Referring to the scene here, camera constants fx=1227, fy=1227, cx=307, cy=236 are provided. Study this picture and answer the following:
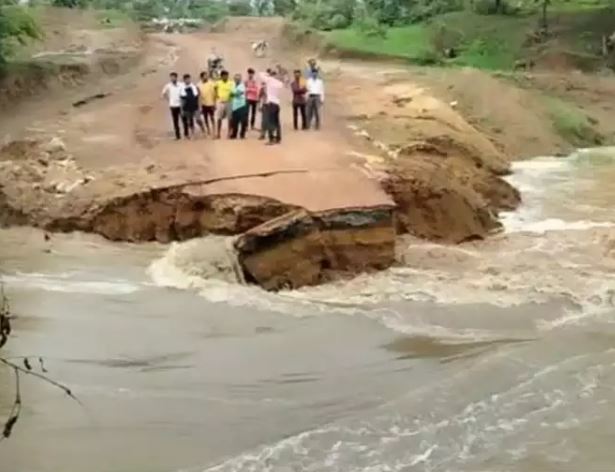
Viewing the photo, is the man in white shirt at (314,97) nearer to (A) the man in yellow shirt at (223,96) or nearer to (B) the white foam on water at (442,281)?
(A) the man in yellow shirt at (223,96)

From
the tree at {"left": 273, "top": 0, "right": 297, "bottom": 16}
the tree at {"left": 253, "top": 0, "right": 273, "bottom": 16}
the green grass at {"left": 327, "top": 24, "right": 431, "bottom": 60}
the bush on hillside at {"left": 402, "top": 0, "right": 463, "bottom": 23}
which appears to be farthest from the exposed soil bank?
the tree at {"left": 253, "top": 0, "right": 273, "bottom": 16}

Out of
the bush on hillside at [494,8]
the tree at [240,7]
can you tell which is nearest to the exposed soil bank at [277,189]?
the bush on hillside at [494,8]

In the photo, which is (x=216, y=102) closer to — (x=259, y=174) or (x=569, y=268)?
(x=259, y=174)

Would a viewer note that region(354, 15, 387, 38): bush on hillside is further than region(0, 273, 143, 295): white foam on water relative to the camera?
Yes

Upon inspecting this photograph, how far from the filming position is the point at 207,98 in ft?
65.2

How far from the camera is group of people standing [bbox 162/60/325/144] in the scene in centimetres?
1962

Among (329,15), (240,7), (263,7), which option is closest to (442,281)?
(329,15)

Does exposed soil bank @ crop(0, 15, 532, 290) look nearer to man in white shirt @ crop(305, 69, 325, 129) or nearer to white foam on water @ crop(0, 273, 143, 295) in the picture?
Answer: man in white shirt @ crop(305, 69, 325, 129)

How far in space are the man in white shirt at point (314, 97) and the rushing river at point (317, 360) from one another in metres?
5.07

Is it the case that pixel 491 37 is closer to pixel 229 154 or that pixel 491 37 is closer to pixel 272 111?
pixel 272 111

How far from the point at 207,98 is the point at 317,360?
8.95 meters

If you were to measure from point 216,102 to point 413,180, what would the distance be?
411 cm

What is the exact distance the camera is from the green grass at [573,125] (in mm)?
28719

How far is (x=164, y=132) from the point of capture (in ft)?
70.0
